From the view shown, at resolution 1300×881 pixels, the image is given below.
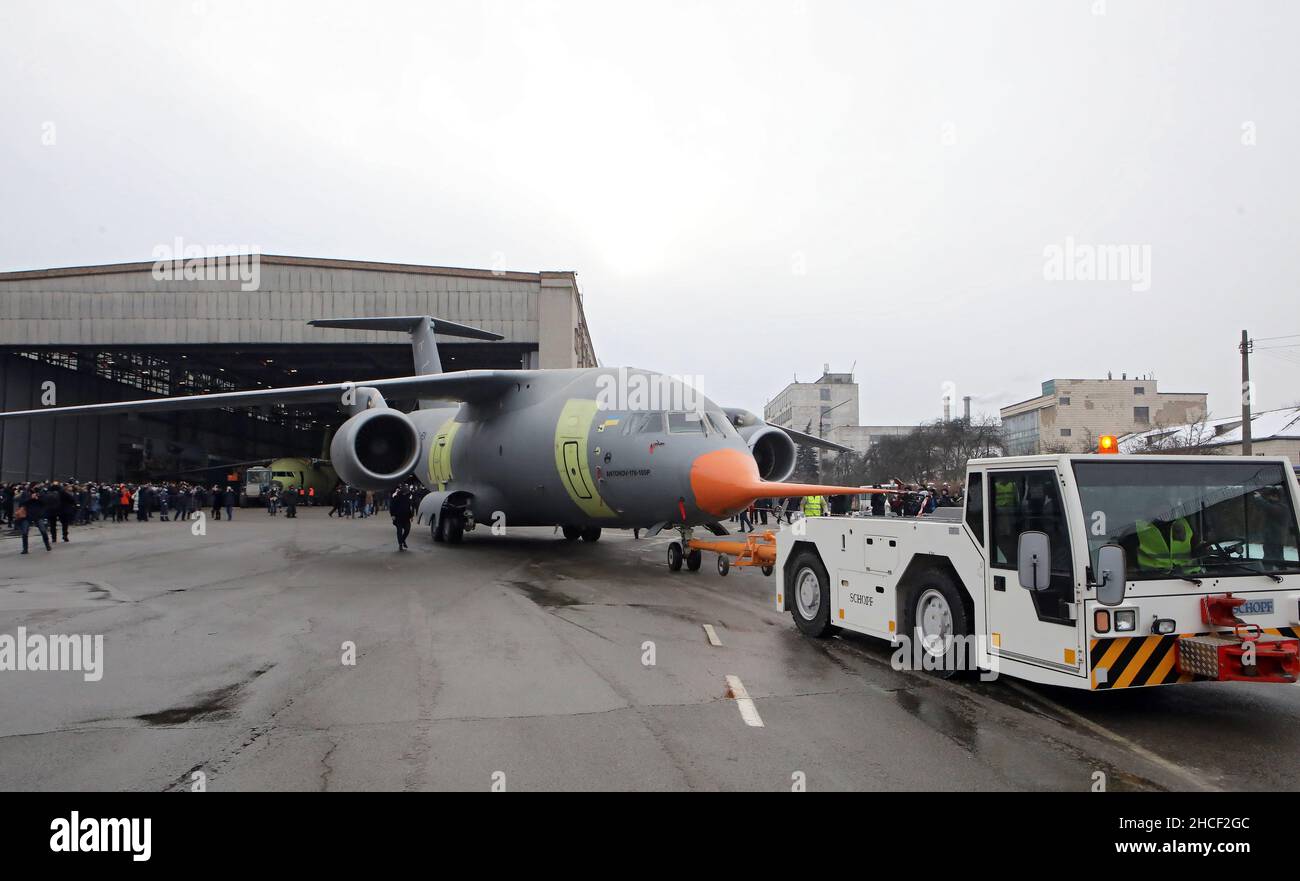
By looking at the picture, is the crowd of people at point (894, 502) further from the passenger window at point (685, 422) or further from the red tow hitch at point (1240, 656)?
the red tow hitch at point (1240, 656)

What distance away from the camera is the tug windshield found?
19.6 ft

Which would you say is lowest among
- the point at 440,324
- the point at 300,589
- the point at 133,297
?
the point at 300,589

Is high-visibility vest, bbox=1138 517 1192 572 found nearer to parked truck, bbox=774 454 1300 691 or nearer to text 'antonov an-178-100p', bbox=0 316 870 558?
parked truck, bbox=774 454 1300 691

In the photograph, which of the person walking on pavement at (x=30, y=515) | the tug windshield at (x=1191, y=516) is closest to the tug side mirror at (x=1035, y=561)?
the tug windshield at (x=1191, y=516)

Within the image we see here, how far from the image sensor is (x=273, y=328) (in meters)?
36.2

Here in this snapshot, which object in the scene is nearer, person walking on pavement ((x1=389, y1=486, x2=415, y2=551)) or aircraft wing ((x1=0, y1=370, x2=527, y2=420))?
aircraft wing ((x1=0, y1=370, x2=527, y2=420))

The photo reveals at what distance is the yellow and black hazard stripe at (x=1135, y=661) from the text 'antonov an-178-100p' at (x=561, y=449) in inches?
213

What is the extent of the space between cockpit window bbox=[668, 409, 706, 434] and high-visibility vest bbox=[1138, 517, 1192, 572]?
8496mm

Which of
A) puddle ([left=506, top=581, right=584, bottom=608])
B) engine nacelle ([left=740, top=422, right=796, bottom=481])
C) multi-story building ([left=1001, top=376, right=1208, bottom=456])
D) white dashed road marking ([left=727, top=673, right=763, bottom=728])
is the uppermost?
multi-story building ([left=1001, top=376, right=1208, bottom=456])

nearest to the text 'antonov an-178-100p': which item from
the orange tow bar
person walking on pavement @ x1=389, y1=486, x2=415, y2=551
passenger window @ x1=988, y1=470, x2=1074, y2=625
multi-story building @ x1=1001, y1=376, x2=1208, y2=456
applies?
the orange tow bar

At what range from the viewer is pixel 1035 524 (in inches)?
246
